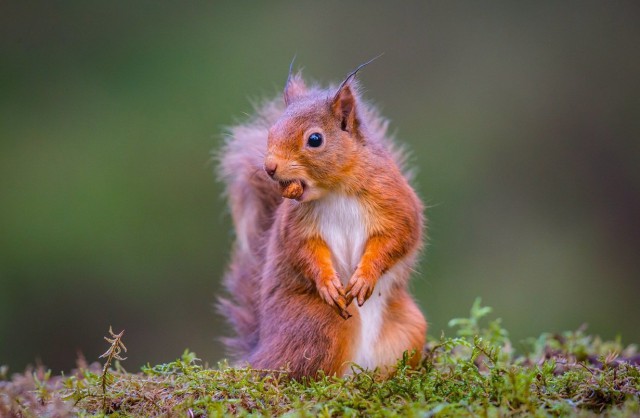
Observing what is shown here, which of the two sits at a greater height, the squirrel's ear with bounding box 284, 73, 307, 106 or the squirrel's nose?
the squirrel's ear with bounding box 284, 73, 307, 106

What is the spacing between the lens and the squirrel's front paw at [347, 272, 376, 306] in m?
2.46

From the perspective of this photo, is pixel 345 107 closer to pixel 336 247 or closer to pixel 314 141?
pixel 314 141

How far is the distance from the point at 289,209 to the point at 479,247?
3.85 metres

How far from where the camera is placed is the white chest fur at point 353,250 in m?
2.55

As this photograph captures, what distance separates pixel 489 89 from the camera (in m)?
6.88

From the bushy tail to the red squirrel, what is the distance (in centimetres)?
25

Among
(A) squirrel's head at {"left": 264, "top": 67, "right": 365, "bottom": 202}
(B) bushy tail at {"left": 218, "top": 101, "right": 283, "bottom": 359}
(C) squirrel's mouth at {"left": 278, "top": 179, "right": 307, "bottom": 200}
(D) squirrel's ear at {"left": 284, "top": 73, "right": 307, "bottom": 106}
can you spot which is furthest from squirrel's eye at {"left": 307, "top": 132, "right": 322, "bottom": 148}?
(B) bushy tail at {"left": 218, "top": 101, "right": 283, "bottom": 359}

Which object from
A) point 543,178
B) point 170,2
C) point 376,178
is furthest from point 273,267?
point 170,2

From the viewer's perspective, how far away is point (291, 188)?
7.90 ft

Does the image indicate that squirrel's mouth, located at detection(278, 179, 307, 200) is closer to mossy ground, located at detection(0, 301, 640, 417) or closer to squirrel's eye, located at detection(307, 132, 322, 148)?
squirrel's eye, located at detection(307, 132, 322, 148)

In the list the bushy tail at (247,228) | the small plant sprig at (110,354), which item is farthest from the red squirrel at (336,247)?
the small plant sprig at (110,354)

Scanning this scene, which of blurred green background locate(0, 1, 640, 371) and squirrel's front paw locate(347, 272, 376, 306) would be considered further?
blurred green background locate(0, 1, 640, 371)

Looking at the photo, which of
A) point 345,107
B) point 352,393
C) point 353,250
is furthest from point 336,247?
point 352,393

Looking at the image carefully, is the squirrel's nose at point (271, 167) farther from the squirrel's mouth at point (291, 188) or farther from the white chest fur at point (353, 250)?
the white chest fur at point (353, 250)
